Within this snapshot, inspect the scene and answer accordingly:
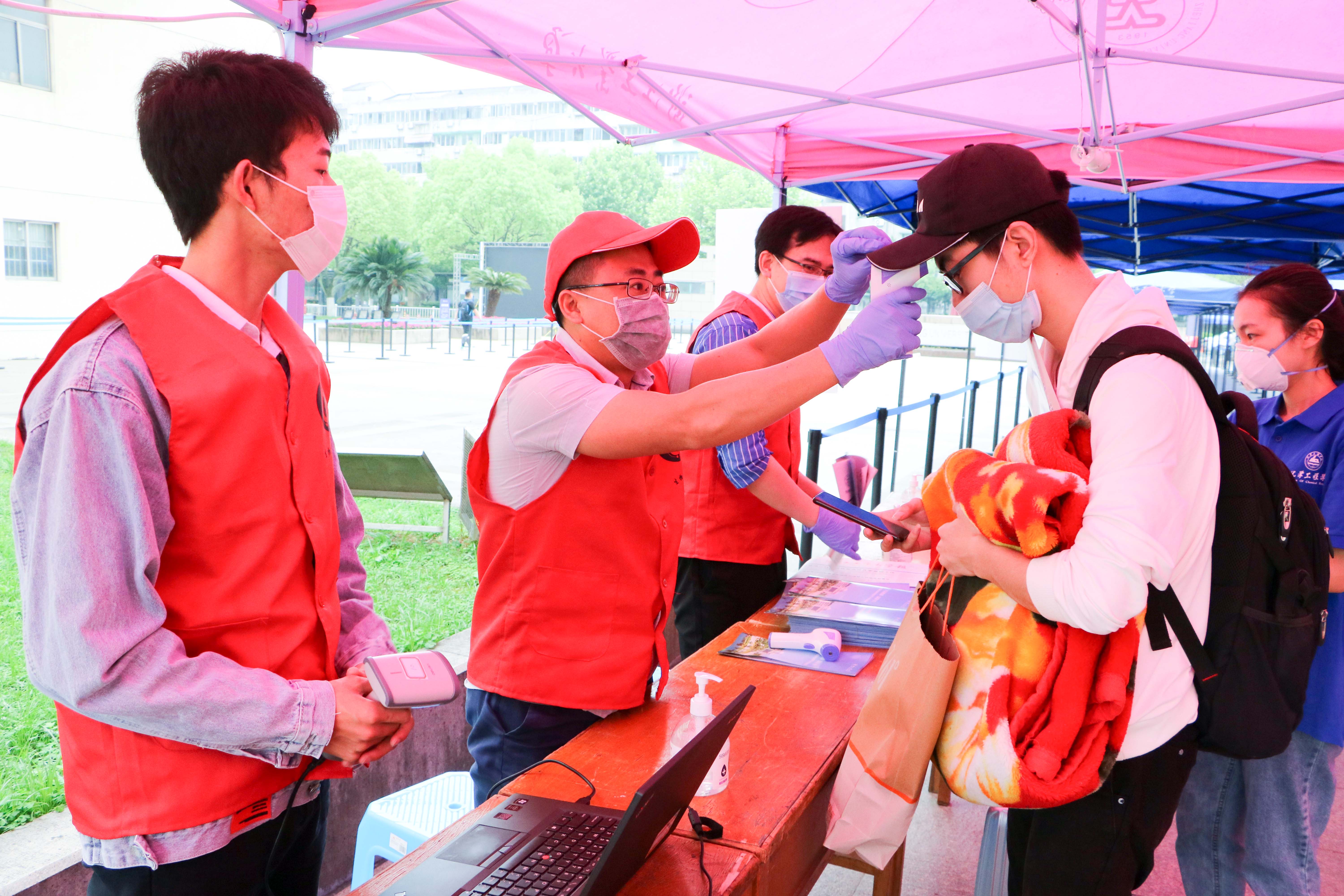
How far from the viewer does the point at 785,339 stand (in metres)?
2.23

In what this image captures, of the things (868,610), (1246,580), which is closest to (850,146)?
(868,610)

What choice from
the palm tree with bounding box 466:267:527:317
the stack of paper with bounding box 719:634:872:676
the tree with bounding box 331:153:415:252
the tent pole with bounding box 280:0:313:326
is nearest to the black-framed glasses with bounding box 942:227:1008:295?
the stack of paper with bounding box 719:634:872:676

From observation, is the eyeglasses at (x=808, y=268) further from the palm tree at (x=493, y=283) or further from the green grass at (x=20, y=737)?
the palm tree at (x=493, y=283)

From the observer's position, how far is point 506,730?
170 cm

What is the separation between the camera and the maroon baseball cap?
1409mm

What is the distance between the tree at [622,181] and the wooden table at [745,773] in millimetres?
17359

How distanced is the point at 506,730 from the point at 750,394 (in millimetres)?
796

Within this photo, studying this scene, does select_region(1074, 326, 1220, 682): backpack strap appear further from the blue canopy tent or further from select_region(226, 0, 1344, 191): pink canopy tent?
the blue canopy tent

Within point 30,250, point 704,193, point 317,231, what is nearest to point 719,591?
point 317,231

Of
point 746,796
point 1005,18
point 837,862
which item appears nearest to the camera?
point 746,796

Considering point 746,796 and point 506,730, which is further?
point 506,730

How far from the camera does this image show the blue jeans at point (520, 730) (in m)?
1.68

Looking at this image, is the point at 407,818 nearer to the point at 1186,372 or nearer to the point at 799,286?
the point at 799,286

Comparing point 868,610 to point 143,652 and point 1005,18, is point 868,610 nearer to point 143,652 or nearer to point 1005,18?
point 143,652
